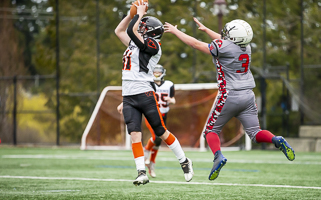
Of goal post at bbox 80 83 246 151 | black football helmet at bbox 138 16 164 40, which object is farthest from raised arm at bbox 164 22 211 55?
goal post at bbox 80 83 246 151

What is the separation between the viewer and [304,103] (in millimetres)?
15883

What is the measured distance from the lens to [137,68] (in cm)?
590

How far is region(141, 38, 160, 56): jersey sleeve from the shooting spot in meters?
5.89

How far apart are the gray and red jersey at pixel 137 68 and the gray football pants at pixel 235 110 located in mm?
845

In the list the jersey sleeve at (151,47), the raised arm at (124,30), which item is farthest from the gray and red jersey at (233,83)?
the raised arm at (124,30)

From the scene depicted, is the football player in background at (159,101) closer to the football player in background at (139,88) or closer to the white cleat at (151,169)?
the white cleat at (151,169)

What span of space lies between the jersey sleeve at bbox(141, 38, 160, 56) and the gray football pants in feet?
3.04

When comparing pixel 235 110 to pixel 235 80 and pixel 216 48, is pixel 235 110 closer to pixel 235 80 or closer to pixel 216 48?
pixel 235 80

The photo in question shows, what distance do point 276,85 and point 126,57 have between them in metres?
12.8

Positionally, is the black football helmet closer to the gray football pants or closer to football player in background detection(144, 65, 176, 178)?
the gray football pants

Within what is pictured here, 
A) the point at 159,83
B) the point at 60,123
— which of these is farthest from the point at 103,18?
the point at 159,83

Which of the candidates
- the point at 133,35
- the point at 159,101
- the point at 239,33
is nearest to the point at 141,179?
the point at 133,35

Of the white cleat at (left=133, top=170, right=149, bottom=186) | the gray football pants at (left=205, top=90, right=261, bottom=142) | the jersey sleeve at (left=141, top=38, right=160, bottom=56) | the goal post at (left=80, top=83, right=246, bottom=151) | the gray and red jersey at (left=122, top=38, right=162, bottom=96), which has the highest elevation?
the jersey sleeve at (left=141, top=38, right=160, bottom=56)

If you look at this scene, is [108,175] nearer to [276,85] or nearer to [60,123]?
[276,85]
